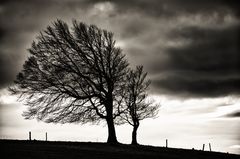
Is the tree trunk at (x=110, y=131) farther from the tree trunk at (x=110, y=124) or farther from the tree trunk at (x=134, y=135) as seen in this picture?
the tree trunk at (x=134, y=135)

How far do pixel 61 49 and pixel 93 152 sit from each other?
14.1m

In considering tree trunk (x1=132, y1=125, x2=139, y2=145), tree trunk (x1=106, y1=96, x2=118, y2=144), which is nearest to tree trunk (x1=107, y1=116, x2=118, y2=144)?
tree trunk (x1=106, y1=96, x2=118, y2=144)

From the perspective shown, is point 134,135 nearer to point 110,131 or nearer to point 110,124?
point 110,131

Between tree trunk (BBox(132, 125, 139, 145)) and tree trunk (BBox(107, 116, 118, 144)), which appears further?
tree trunk (BBox(132, 125, 139, 145))

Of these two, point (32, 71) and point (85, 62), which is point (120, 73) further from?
point (32, 71)

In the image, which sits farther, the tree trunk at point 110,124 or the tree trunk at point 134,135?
the tree trunk at point 134,135

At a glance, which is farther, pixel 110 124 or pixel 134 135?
pixel 134 135

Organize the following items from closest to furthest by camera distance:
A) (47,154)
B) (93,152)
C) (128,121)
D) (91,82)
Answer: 1. (47,154)
2. (93,152)
3. (91,82)
4. (128,121)

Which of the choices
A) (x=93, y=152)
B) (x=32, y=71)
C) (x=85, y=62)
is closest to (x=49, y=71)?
(x=32, y=71)

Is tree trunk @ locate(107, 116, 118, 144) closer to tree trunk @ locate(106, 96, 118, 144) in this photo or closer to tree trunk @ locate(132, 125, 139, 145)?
tree trunk @ locate(106, 96, 118, 144)

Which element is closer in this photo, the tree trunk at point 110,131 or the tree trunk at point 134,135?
the tree trunk at point 110,131

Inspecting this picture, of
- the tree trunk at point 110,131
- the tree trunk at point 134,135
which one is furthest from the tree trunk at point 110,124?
the tree trunk at point 134,135

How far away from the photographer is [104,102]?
138 feet

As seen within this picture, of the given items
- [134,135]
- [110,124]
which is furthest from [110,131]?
[134,135]
